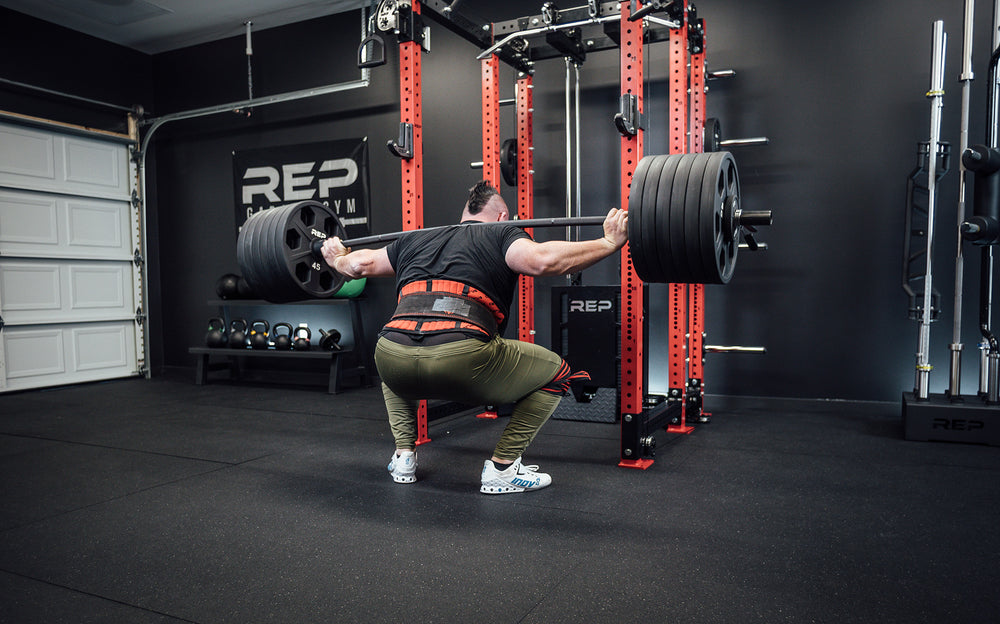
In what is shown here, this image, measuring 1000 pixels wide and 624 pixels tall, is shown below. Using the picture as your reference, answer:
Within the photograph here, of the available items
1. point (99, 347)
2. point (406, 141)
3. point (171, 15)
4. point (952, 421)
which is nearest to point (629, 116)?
point (406, 141)

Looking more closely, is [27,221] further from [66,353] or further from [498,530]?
[498,530]

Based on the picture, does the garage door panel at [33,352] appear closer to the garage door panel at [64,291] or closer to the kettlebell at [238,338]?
the garage door panel at [64,291]

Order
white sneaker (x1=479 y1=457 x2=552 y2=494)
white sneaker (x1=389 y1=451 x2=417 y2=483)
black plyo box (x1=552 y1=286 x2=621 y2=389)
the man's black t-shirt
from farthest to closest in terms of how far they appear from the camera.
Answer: black plyo box (x1=552 y1=286 x2=621 y2=389), white sneaker (x1=389 y1=451 x2=417 y2=483), white sneaker (x1=479 y1=457 x2=552 y2=494), the man's black t-shirt

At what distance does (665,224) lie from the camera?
1935 mm

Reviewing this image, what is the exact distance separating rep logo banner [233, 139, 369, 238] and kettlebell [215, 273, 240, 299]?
71cm

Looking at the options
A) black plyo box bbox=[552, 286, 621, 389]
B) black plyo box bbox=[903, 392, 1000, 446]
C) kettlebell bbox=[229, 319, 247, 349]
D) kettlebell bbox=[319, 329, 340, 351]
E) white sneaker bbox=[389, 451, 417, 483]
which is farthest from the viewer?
kettlebell bbox=[229, 319, 247, 349]

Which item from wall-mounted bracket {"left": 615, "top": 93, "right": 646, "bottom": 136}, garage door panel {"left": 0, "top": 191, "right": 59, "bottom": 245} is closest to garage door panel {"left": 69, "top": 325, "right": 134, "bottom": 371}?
garage door panel {"left": 0, "top": 191, "right": 59, "bottom": 245}

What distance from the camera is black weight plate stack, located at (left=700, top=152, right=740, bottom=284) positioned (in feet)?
6.25

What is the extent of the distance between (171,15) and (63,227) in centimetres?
202

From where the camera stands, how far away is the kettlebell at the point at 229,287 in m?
5.50

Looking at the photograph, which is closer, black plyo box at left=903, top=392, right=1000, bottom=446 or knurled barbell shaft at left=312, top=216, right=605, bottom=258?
knurled barbell shaft at left=312, top=216, right=605, bottom=258

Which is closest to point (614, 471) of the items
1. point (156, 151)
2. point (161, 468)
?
point (161, 468)

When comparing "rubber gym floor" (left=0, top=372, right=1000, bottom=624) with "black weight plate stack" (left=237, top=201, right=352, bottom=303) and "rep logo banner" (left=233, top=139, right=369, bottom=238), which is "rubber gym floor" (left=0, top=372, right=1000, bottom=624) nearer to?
"black weight plate stack" (left=237, top=201, right=352, bottom=303)

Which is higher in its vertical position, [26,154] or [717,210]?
[26,154]
